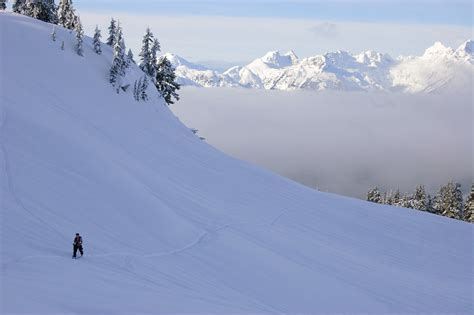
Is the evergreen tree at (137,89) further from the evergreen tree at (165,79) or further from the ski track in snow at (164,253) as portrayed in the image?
the ski track in snow at (164,253)

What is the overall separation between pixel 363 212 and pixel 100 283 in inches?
1181

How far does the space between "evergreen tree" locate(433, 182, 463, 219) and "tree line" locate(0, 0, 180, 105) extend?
44153mm

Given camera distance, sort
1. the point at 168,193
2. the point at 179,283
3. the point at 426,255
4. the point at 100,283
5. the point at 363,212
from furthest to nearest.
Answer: the point at 363,212 → the point at 426,255 → the point at 168,193 → the point at 179,283 → the point at 100,283

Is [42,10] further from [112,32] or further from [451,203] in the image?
[451,203]

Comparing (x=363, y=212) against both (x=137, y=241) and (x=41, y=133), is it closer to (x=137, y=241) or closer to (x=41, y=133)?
(x=137, y=241)

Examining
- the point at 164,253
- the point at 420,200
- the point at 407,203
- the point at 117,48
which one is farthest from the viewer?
the point at 407,203

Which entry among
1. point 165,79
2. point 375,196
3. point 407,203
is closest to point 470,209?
point 407,203

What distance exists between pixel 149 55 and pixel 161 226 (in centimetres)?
3884

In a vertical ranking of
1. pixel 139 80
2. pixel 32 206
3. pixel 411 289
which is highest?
pixel 139 80

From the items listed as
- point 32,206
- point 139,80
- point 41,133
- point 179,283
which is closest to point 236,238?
point 179,283

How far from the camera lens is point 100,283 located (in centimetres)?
1708

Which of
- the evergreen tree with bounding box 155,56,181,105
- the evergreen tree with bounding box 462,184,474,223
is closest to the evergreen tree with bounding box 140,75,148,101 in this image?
the evergreen tree with bounding box 155,56,181,105

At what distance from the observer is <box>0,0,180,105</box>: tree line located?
50.8 m

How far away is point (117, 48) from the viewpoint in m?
50.6
